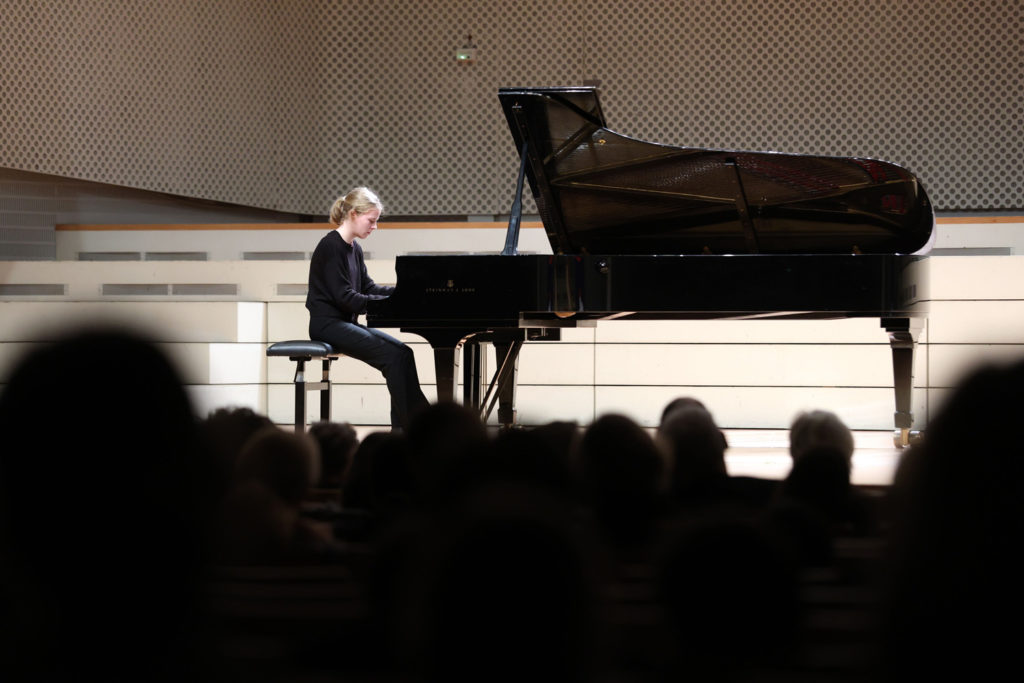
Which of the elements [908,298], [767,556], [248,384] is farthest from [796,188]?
[248,384]

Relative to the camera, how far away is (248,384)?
5.44 metres

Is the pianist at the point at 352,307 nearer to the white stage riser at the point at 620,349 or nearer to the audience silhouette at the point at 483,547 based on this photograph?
the white stage riser at the point at 620,349

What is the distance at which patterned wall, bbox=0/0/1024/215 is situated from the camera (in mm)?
6773

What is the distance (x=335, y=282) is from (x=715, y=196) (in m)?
1.51

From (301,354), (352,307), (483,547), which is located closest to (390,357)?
(352,307)

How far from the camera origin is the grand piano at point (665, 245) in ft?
10.7

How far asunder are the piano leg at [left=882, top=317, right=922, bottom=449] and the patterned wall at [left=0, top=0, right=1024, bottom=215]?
11.6ft

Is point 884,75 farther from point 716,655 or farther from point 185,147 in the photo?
point 716,655

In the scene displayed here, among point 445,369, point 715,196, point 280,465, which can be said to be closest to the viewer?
point 280,465

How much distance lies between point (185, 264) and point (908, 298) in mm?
3933

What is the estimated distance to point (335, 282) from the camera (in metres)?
3.92

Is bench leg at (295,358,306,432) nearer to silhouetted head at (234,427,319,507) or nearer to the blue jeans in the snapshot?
the blue jeans

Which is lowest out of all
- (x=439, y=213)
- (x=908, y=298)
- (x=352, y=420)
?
(x=352, y=420)

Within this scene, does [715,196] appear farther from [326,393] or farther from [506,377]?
[326,393]
